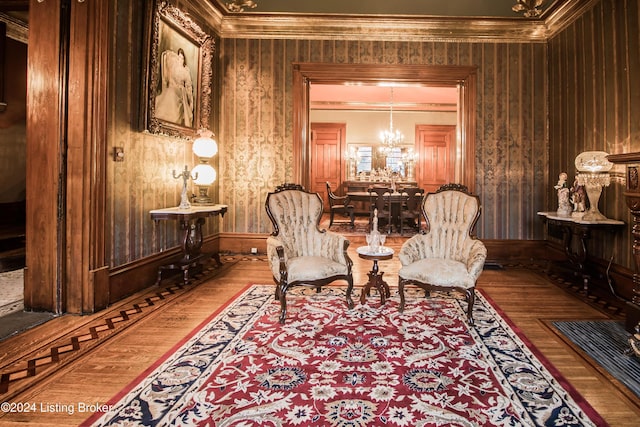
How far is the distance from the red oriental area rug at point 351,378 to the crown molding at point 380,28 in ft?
14.7

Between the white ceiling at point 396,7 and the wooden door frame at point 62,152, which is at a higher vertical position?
the white ceiling at point 396,7

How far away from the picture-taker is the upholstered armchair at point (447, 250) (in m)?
3.19

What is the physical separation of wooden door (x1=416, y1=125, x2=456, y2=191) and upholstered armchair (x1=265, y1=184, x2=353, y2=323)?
30.8 ft

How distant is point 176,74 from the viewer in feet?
14.6

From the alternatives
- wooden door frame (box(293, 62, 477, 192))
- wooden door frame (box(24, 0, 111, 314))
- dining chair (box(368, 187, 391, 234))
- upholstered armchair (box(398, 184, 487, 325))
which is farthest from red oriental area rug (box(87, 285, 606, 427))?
dining chair (box(368, 187, 391, 234))

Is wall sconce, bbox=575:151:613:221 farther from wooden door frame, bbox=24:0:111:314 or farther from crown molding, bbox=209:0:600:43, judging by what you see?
wooden door frame, bbox=24:0:111:314

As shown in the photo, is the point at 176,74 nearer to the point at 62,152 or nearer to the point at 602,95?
the point at 62,152

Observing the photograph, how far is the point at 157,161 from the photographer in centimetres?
432

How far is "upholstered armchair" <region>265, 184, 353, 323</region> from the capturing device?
10.7 feet

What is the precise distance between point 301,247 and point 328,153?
9288 millimetres

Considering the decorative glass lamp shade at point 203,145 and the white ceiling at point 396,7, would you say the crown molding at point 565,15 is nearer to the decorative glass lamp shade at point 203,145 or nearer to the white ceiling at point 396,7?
the white ceiling at point 396,7

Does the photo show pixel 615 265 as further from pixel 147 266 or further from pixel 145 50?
pixel 145 50

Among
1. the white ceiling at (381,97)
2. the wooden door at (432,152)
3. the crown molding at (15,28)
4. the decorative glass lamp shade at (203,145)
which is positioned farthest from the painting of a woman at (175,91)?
the wooden door at (432,152)

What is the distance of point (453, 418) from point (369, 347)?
868mm
